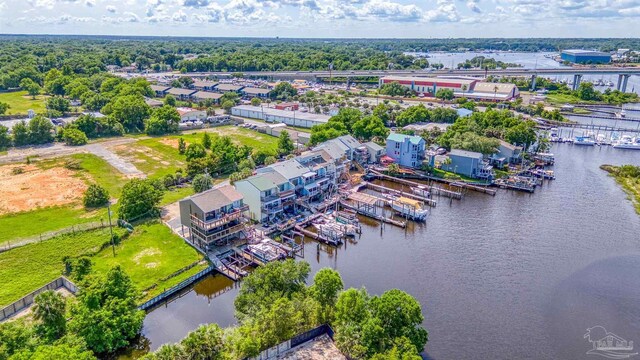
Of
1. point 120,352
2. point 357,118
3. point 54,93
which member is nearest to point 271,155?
point 357,118

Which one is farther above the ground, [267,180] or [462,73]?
[462,73]

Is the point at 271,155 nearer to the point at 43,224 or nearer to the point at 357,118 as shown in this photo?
the point at 357,118

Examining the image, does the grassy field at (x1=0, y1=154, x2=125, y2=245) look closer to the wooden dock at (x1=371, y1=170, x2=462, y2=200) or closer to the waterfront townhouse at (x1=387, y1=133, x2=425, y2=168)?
the wooden dock at (x1=371, y1=170, x2=462, y2=200)

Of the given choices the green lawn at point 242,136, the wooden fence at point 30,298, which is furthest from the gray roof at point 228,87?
the wooden fence at point 30,298

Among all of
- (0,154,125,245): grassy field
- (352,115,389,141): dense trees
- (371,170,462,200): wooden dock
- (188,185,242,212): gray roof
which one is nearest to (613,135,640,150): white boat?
(371,170,462,200): wooden dock

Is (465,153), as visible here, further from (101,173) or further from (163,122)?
(163,122)

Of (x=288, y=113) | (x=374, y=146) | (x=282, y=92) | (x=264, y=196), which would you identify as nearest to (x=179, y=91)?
(x=282, y=92)
